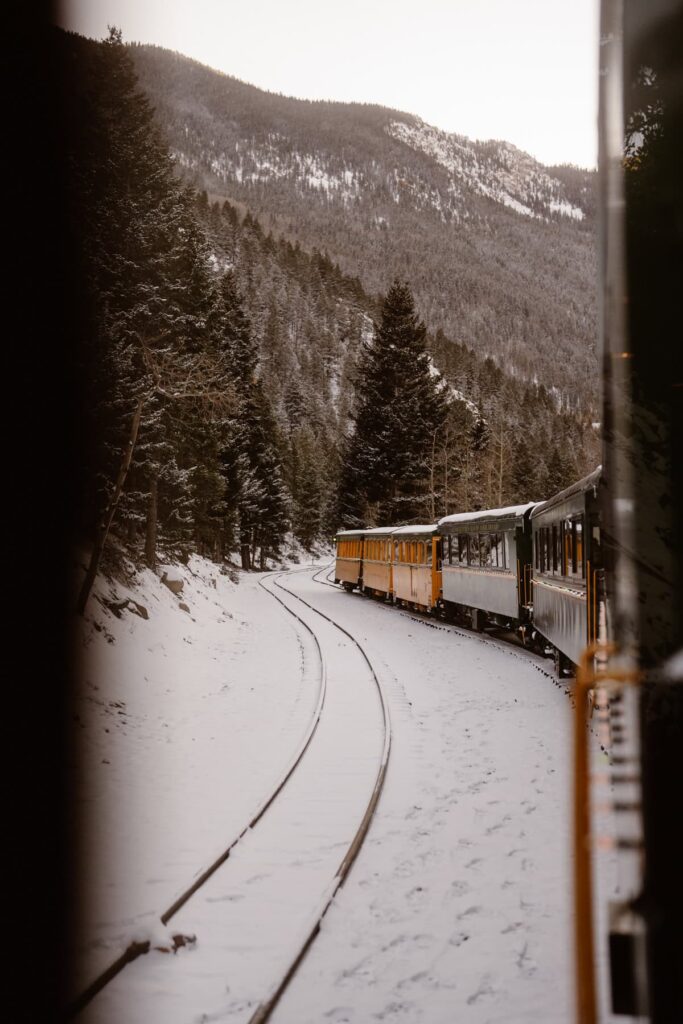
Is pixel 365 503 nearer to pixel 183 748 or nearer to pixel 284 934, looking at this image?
pixel 183 748

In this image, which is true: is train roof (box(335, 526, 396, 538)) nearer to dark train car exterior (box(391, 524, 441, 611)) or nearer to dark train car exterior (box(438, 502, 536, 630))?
dark train car exterior (box(391, 524, 441, 611))

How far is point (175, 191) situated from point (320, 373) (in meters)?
125

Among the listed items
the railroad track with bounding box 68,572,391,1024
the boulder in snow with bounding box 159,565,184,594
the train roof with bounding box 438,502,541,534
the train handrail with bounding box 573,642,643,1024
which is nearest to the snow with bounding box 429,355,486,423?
the train roof with bounding box 438,502,541,534

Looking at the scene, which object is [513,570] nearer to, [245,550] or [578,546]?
[578,546]

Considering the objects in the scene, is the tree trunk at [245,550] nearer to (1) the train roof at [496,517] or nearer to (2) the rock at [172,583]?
(1) the train roof at [496,517]

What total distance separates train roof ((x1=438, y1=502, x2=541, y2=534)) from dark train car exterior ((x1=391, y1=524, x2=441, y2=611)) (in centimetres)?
101

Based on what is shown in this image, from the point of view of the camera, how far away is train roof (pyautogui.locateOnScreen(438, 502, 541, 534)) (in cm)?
1812

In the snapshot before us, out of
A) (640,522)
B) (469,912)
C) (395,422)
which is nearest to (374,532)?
(395,422)

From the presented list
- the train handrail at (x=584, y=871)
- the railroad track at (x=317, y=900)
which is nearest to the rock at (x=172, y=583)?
the railroad track at (x=317, y=900)

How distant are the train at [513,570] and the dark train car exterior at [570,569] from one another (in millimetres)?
14

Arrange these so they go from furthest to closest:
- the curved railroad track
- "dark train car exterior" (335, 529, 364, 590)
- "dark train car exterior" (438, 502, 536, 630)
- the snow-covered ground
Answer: "dark train car exterior" (335, 529, 364, 590) < "dark train car exterior" (438, 502, 536, 630) < the curved railroad track < the snow-covered ground

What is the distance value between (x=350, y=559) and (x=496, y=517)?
64.4 feet

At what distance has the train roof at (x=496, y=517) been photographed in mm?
18125

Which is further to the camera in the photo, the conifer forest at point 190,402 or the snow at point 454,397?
the snow at point 454,397
